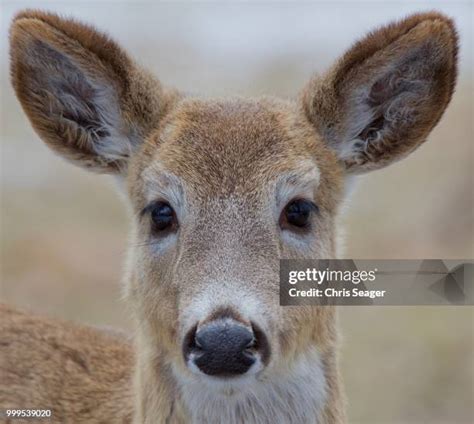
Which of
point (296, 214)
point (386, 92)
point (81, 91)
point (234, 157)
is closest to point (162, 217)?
point (234, 157)

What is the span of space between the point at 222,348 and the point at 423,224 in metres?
7.94

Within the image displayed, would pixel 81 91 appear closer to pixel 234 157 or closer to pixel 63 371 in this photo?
pixel 234 157

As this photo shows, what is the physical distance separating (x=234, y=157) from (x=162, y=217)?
19.6 inches

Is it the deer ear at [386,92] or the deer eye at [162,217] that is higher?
the deer ear at [386,92]

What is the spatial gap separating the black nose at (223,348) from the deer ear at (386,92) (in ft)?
5.38

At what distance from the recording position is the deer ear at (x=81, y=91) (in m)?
5.73

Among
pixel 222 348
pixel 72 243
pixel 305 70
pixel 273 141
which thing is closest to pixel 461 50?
pixel 273 141

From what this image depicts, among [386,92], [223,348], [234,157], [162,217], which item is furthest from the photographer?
[386,92]

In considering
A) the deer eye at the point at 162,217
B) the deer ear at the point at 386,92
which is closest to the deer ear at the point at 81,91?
the deer eye at the point at 162,217

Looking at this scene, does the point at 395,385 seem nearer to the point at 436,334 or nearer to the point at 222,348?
the point at 436,334

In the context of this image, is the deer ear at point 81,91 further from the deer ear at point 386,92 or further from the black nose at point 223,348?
the black nose at point 223,348

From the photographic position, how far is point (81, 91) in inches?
240

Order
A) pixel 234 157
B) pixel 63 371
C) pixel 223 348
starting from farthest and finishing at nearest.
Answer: pixel 63 371 → pixel 234 157 → pixel 223 348

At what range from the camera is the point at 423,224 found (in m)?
12.2
